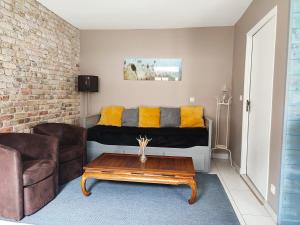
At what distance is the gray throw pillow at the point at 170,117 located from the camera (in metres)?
4.32

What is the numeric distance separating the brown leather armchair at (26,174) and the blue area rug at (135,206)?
5.1 inches

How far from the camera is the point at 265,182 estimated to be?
2.59 metres

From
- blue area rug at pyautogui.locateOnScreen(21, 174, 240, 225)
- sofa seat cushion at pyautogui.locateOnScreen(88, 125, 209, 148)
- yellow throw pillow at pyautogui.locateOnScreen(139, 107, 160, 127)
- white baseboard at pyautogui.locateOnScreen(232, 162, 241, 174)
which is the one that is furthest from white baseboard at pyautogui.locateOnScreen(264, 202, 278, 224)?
yellow throw pillow at pyautogui.locateOnScreen(139, 107, 160, 127)

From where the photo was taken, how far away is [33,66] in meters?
3.31

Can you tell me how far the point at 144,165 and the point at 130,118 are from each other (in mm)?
1814

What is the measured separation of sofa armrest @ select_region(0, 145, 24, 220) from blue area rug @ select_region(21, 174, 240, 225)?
0.15m

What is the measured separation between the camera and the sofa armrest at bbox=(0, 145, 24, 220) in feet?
6.87

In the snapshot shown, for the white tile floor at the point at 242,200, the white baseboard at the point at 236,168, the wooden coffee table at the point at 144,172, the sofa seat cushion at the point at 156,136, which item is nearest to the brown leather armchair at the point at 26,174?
the wooden coffee table at the point at 144,172

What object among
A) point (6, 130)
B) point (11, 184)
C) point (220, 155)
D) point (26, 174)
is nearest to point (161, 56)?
point (220, 155)

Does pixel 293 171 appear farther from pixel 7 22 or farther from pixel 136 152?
pixel 7 22

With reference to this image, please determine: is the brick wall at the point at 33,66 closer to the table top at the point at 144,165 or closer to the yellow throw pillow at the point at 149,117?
the table top at the point at 144,165

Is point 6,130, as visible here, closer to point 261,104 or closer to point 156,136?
point 156,136

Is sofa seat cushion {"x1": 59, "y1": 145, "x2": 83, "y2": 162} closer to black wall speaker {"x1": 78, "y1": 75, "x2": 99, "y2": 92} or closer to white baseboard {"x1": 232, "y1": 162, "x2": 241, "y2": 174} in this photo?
black wall speaker {"x1": 78, "y1": 75, "x2": 99, "y2": 92}

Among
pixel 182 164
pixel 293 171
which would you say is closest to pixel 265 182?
pixel 293 171
